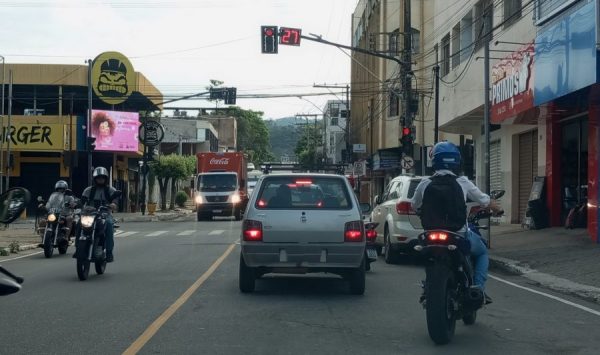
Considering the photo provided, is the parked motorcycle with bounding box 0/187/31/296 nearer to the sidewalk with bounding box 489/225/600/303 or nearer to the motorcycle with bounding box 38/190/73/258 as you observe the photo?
the sidewalk with bounding box 489/225/600/303

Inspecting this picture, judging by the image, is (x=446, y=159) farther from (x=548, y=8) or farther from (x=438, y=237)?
(x=548, y=8)

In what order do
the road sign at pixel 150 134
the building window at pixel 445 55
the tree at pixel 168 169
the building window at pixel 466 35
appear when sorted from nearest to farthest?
the building window at pixel 466 35 < the building window at pixel 445 55 < the road sign at pixel 150 134 < the tree at pixel 168 169

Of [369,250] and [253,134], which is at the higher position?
[253,134]

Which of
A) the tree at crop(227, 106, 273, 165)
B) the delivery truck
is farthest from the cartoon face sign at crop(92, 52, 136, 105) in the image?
the tree at crop(227, 106, 273, 165)

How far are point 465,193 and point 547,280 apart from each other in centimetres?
643

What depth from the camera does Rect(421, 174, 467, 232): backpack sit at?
8.04 meters

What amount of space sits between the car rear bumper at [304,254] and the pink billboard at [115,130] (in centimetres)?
3558

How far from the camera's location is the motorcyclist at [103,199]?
535 inches

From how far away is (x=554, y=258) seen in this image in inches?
664

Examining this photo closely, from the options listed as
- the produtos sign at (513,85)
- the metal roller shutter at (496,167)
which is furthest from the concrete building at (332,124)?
the produtos sign at (513,85)

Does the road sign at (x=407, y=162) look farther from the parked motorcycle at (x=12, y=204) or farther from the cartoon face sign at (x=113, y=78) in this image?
the parked motorcycle at (x=12, y=204)

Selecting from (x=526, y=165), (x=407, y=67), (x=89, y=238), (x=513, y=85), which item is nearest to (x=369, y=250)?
(x=89, y=238)

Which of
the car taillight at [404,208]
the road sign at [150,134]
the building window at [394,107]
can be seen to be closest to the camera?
the car taillight at [404,208]

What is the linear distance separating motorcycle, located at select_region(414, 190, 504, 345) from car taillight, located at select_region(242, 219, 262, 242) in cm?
339
